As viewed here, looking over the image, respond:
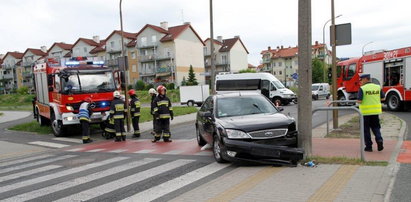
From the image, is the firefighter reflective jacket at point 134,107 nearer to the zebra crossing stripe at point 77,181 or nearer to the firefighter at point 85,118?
the firefighter at point 85,118

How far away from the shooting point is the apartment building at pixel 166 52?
6469 centimetres

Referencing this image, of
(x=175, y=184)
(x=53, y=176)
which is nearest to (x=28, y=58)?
(x=53, y=176)

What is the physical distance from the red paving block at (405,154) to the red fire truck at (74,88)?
407 inches

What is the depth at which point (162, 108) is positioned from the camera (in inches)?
455

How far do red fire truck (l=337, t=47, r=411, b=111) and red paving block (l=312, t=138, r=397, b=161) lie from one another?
25.6 feet

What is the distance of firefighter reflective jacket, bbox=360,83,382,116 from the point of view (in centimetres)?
775

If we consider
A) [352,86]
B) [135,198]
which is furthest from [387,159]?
[352,86]

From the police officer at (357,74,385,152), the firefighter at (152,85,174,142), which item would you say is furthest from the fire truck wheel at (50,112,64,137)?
the police officer at (357,74,385,152)

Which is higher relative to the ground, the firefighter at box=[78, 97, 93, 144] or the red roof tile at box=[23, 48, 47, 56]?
the red roof tile at box=[23, 48, 47, 56]

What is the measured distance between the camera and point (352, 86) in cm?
2080

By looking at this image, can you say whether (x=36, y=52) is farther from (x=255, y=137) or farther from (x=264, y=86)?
(x=255, y=137)

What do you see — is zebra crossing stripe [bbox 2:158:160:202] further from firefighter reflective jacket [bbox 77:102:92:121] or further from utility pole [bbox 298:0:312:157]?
firefighter reflective jacket [bbox 77:102:92:121]

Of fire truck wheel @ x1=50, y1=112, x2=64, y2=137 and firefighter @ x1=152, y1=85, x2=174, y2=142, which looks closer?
firefighter @ x1=152, y1=85, x2=174, y2=142

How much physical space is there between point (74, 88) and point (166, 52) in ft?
169
